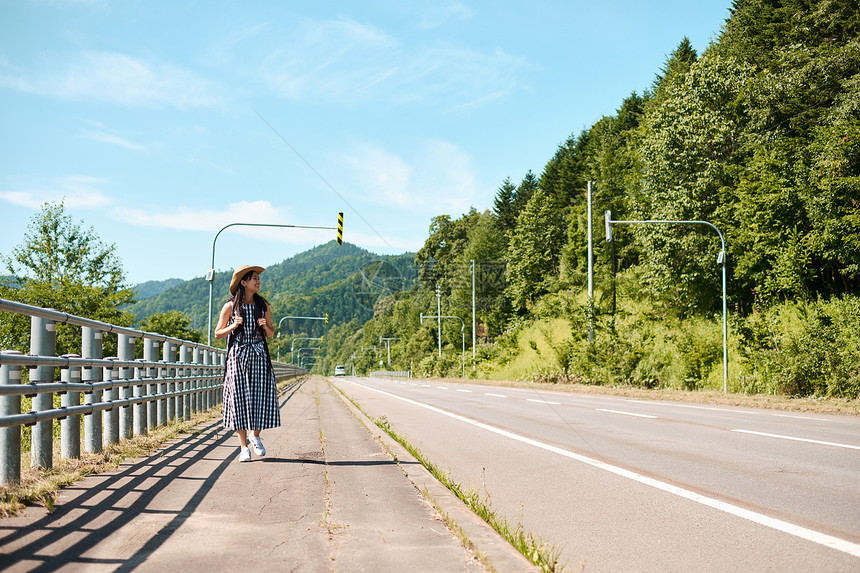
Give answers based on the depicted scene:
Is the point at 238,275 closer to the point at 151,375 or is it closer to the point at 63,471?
the point at 63,471

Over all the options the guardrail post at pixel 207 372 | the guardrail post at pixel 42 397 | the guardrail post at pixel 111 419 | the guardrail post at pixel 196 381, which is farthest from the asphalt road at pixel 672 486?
the guardrail post at pixel 207 372

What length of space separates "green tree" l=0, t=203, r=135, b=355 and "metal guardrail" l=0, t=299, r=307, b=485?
36.2 metres

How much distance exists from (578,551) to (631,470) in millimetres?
3295

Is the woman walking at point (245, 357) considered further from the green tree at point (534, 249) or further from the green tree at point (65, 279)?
the green tree at point (534, 249)

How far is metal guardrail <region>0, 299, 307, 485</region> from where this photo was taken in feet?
16.6

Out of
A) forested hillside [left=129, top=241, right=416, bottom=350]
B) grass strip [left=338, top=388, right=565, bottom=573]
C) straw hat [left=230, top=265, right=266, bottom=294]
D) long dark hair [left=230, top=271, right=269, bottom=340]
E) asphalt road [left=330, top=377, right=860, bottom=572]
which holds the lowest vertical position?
asphalt road [left=330, top=377, right=860, bottom=572]

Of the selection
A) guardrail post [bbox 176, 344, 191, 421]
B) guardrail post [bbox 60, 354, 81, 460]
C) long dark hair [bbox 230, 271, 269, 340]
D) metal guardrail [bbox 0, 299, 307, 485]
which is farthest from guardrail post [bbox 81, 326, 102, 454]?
guardrail post [bbox 176, 344, 191, 421]

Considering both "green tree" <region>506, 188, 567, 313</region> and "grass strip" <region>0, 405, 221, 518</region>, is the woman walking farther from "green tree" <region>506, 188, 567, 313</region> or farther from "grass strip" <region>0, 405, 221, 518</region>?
"green tree" <region>506, 188, 567, 313</region>

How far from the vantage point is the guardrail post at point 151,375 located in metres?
9.46

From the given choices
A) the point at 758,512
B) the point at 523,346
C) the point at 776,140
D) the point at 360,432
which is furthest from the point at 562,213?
the point at 758,512

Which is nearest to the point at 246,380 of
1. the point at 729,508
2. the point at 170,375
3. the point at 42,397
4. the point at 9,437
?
the point at 42,397

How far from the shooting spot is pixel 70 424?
6379 millimetres

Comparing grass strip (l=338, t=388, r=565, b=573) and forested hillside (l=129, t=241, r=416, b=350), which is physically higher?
forested hillside (l=129, t=241, r=416, b=350)

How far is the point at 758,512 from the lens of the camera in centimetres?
526
